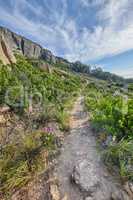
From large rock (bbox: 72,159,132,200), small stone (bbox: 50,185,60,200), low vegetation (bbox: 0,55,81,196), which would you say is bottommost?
small stone (bbox: 50,185,60,200)

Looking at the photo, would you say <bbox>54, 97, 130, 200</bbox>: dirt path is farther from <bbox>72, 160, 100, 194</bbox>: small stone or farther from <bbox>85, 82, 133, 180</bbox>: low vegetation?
<bbox>85, 82, 133, 180</bbox>: low vegetation

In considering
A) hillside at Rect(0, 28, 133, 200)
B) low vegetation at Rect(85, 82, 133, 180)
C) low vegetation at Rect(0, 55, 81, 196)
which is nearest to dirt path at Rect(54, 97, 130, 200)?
hillside at Rect(0, 28, 133, 200)

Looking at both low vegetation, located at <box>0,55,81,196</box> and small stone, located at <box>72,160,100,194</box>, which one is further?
low vegetation, located at <box>0,55,81,196</box>

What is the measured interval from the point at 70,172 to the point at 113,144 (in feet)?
4.25

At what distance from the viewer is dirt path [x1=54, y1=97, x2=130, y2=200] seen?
3.01 metres

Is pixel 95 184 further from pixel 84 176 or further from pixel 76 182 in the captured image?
pixel 76 182

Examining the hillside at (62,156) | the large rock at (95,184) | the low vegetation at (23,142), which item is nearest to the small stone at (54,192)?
the hillside at (62,156)

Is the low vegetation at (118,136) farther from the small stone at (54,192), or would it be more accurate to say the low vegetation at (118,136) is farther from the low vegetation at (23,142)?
the low vegetation at (23,142)

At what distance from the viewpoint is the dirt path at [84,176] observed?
9.87 ft

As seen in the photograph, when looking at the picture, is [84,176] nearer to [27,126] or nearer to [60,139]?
[60,139]

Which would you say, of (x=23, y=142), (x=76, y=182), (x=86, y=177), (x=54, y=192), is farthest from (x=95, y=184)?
(x=23, y=142)

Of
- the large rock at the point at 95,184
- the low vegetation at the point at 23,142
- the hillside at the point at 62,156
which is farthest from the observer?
the low vegetation at the point at 23,142

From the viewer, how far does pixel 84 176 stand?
3.33 metres

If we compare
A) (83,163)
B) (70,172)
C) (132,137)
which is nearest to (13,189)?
(70,172)
